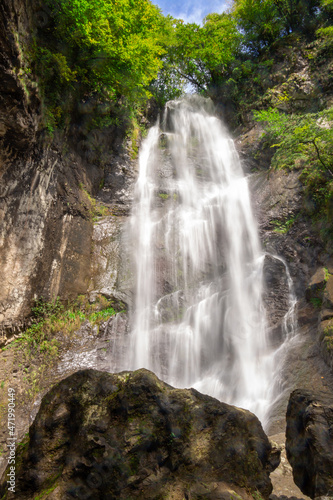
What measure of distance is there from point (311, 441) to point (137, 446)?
5.51 feet

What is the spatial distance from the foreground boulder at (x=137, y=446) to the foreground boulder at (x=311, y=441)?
0.26 m

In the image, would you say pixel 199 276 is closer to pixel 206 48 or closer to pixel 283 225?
pixel 283 225

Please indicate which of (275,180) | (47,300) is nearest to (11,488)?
(47,300)

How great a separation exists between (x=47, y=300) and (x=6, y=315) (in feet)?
4.40

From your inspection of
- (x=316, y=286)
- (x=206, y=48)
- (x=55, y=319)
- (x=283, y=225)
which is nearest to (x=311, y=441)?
(x=316, y=286)

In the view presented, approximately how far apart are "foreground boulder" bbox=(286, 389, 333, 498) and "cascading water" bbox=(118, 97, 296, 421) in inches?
124

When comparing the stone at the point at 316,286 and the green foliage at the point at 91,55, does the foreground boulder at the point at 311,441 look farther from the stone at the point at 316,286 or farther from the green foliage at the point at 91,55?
the green foliage at the point at 91,55

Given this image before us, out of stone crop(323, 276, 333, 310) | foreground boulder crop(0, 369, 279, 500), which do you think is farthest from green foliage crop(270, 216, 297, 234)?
foreground boulder crop(0, 369, 279, 500)

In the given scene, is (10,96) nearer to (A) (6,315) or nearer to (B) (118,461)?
(A) (6,315)

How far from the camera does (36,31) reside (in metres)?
7.84

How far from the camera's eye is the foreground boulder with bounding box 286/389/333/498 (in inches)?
99.0

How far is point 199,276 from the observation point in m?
10.4

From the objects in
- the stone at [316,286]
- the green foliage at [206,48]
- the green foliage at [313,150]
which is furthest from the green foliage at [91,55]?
the stone at [316,286]

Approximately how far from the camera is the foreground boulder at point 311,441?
8.25 ft
